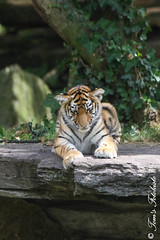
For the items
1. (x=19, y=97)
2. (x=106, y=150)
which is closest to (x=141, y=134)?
(x=106, y=150)

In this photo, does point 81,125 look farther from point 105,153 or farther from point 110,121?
point 110,121

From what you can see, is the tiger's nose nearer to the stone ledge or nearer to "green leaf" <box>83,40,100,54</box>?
the stone ledge

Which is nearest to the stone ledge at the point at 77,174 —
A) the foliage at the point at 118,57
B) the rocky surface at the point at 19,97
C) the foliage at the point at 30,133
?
the foliage at the point at 30,133

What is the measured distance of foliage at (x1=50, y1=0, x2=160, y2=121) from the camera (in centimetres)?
735

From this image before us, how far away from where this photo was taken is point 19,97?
38.7 feet

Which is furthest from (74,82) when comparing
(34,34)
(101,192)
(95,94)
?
(34,34)

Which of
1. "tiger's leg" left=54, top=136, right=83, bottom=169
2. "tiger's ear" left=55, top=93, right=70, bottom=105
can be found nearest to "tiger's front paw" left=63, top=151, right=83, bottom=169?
"tiger's leg" left=54, top=136, right=83, bottom=169

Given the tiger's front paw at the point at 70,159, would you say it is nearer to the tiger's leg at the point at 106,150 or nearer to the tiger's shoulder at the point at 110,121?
the tiger's leg at the point at 106,150

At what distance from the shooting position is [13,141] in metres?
6.50

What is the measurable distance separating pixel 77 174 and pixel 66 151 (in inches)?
19.5

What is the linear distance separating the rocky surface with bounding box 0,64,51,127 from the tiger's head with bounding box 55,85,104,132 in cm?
599

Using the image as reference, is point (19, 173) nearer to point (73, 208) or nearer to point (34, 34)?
point (73, 208)

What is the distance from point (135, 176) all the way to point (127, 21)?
161 inches

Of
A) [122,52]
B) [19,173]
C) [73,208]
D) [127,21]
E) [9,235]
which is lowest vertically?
[9,235]
